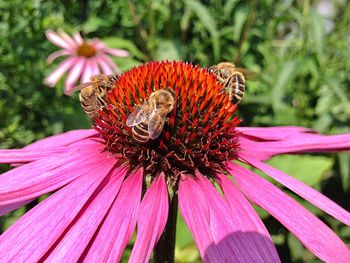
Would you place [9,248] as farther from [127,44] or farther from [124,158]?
[127,44]

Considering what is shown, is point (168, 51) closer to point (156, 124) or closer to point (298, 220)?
point (156, 124)

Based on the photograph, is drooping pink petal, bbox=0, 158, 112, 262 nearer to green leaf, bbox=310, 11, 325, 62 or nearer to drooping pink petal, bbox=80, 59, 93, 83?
green leaf, bbox=310, 11, 325, 62

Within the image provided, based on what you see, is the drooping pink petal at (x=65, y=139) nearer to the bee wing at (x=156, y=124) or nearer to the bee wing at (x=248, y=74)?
the bee wing at (x=156, y=124)

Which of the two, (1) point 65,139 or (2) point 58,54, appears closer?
(1) point 65,139

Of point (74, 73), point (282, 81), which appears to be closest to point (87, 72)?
point (74, 73)

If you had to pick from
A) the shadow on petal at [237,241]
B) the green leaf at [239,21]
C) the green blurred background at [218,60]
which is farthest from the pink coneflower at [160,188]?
the green leaf at [239,21]

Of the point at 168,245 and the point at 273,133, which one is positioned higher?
the point at 273,133
